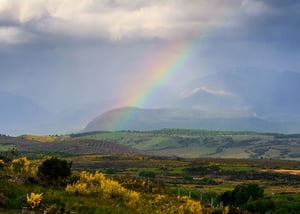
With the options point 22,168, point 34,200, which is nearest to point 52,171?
point 22,168

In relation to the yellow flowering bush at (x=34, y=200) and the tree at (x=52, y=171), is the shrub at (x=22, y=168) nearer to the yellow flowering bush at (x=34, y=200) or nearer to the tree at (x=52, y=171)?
the tree at (x=52, y=171)

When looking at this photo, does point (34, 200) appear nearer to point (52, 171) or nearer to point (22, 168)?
point (52, 171)

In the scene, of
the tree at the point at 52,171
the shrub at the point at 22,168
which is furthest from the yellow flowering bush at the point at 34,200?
the shrub at the point at 22,168

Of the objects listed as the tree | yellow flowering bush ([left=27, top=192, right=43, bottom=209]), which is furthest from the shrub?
yellow flowering bush ([left=27, top=192, right=43, bottom=209])

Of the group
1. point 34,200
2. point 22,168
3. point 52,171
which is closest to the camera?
point 34,200

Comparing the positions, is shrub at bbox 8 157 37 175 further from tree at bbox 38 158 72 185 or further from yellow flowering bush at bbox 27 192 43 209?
yellow flowering bush at bbox 27 192 43 209

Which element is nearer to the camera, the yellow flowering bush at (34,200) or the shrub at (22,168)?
the yellow flowering bush at (34,200)

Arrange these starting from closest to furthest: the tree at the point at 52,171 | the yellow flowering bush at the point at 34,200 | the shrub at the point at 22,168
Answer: the yellow flowering bush at the point at 34,200 < the tree at the point at 52,171 < the shrub at the point at 22,168

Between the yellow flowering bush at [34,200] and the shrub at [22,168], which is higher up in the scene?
the shrub at [22,168]

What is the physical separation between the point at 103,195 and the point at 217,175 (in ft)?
550

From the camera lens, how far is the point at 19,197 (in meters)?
27.6

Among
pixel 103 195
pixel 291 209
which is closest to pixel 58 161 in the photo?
pixel 103 195

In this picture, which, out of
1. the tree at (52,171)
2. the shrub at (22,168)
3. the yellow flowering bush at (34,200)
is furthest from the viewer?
the shrub at (22,168)

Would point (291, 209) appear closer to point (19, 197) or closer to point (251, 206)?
point (251, 206)
